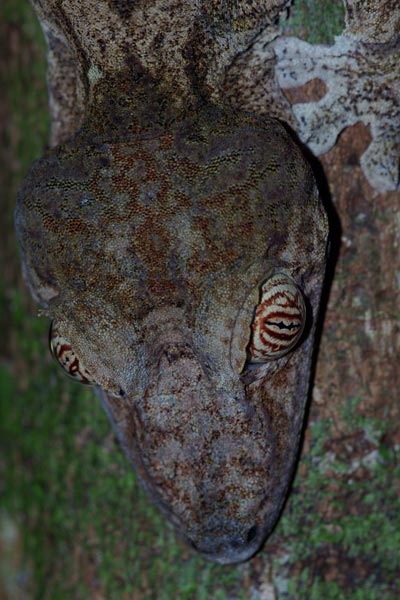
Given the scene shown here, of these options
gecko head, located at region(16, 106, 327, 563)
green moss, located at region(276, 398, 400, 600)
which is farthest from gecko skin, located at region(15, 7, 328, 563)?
green moss, located at region(276, 398, 400, 600)

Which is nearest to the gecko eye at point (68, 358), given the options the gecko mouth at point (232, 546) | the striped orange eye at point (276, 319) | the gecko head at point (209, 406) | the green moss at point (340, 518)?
the gecko head at point (209, 406)

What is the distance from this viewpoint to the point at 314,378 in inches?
161

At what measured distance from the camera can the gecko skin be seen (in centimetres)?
346

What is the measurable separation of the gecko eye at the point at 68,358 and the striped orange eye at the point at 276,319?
0.77m

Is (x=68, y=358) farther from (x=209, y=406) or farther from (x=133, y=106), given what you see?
(x=133, y=106)

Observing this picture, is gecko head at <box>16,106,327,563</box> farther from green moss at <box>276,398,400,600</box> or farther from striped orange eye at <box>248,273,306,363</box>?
green moss at <box>276,398,400,600</box>

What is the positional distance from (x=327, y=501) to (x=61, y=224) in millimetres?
1949

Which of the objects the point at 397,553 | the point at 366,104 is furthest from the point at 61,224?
the point at 397,553

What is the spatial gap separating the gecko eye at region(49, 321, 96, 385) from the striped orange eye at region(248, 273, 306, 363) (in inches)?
30.4

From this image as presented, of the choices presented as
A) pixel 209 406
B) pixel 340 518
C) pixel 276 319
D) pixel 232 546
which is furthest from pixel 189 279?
pixel 340 518

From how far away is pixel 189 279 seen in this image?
3455 mm

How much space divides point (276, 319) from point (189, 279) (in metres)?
0.41

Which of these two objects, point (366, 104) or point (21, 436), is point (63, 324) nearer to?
point (366, 104)

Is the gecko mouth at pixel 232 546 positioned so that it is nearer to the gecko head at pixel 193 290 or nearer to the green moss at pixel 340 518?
the gecko head at pixel 193 290
